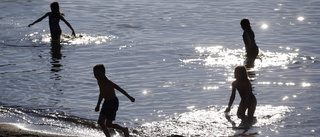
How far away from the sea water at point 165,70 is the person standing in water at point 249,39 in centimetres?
26

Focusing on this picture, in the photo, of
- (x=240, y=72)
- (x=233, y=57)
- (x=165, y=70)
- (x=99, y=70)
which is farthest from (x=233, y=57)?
(x=99, y=70)

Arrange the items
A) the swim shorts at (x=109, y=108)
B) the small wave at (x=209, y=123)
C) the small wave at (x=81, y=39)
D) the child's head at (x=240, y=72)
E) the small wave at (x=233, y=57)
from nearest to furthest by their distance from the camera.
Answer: the swim shorts at (x=109, y=108) < the small wave at (x=209, y=123) < the child's head at (x=240, y=72) < the small wave at (x=233, y=57) < the small wave at (x=81, y=39)

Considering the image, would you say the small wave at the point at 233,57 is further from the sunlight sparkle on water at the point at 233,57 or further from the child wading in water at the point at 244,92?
the child wading in water at the point at 244,92

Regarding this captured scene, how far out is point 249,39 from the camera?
14664 millimetres

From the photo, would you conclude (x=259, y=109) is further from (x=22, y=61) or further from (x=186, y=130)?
(x=22, y=61)

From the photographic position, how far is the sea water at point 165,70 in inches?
402

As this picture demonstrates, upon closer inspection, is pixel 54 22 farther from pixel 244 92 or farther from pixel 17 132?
pixel 244 92

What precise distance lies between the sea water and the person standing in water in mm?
256

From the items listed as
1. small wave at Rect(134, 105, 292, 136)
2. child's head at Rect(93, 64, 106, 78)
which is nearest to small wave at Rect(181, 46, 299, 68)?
small wave at Rect(134, 105, 292, 136)

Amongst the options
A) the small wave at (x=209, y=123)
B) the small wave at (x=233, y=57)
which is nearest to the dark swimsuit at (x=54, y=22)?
the small wave at (x=233, y=57)

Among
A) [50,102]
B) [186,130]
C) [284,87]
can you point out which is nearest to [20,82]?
[50,102]

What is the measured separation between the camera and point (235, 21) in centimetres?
2206

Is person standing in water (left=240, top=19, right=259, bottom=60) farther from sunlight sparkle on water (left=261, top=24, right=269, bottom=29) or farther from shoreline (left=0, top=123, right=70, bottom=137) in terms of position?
shoreline (left=0, top=123, right=70, bottom=137)

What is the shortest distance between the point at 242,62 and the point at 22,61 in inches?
237
